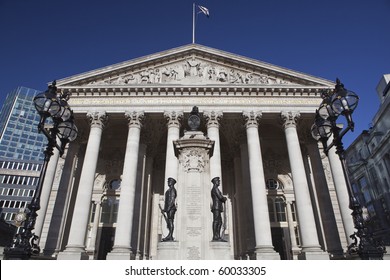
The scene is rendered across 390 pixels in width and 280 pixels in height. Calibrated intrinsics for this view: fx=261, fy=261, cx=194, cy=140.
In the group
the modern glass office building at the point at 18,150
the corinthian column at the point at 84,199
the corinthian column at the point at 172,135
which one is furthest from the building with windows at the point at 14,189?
the corinthian column at the point at 172,135

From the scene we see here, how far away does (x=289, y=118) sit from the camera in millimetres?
23609

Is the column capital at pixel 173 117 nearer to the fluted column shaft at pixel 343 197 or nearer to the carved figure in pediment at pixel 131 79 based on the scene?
the carved figure in pediment at pixel 131 79

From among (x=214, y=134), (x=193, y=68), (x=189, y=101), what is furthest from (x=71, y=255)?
(x=193, y=68)

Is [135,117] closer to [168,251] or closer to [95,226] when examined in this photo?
[95,226]

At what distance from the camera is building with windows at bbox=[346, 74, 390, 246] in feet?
132

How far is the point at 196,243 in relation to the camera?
8.56 meters

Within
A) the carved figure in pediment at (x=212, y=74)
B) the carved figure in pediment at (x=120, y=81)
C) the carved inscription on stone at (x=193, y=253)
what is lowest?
the carved inscription on stone at (x=193, y=253)

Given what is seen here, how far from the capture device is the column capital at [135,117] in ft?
77.5

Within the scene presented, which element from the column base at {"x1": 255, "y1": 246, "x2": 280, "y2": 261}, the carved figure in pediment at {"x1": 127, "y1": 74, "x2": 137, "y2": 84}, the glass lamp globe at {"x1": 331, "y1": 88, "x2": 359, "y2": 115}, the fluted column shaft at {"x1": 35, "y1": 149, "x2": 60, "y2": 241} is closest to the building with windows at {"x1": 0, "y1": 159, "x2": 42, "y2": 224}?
the fluted column shaft at {"x1": 35, "y1": 149, "x2": 60, "y2": 241}

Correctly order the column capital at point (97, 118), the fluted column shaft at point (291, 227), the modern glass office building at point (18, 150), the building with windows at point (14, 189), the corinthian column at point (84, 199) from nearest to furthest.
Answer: the corinthian column at point (84, 199)
the column capital at point (97, 118)
the fluted column shaft at point (291, 227)
the building with windows at point (14, 189)
the modern glass office building at point (18, 150)

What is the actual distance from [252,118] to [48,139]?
17617mm

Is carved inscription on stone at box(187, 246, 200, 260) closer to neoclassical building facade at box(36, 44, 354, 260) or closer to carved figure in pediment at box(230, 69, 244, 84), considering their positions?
neoclassical building facade at box(36, 44, 354, 260)

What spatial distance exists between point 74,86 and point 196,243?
21.4 meters
